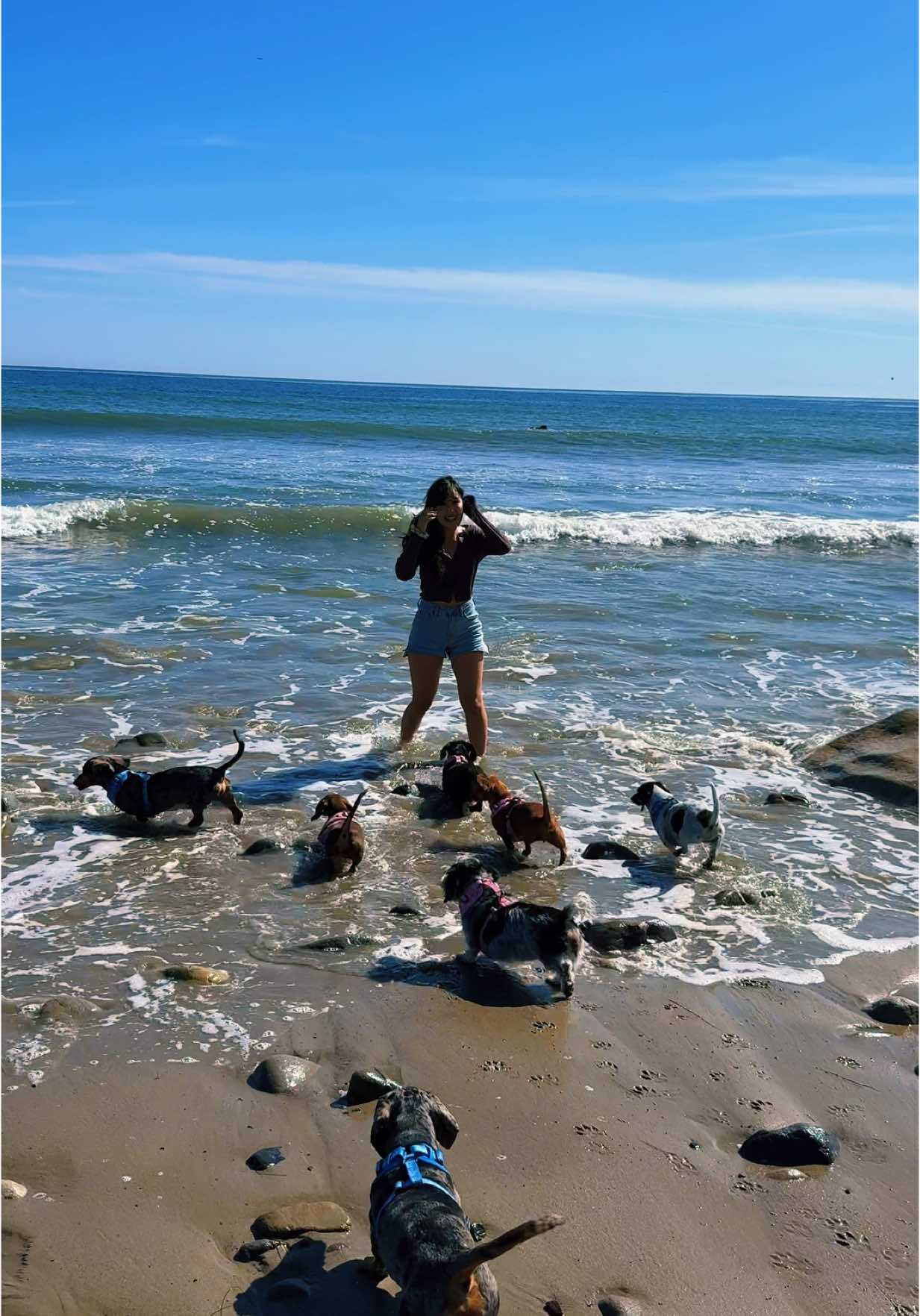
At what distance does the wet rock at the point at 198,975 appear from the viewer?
15.7 ft

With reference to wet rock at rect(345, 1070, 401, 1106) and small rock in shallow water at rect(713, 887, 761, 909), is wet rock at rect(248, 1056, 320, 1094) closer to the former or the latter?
wet rock at rect(345, 1070, 401, 1106)

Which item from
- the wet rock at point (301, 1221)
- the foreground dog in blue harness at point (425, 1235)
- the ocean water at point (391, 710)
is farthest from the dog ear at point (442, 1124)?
the ocean water at point (391, 710)

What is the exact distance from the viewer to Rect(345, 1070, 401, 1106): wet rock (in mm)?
3928

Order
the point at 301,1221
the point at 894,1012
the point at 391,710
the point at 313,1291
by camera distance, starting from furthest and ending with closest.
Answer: the point at 391,710, the point at 894,1012, the point at 301,1221, the point at 313,1291

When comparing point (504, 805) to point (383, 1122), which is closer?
point (383, 1122)

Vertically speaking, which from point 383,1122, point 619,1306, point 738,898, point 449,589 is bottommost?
point 619,1306

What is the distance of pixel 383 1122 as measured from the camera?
10.9 ft

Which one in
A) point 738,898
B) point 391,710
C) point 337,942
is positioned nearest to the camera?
point 337,942

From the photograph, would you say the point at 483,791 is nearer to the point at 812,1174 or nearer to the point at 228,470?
the point at 812,1174

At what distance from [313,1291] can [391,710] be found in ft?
20.4

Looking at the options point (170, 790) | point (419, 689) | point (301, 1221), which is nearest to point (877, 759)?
point (419, 689)

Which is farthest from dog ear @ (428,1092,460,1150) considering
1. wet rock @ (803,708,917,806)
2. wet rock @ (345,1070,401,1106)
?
wet rock @ (803,708,917,806)

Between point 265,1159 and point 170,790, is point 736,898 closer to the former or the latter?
point 265,1159

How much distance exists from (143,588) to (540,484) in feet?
50.9
